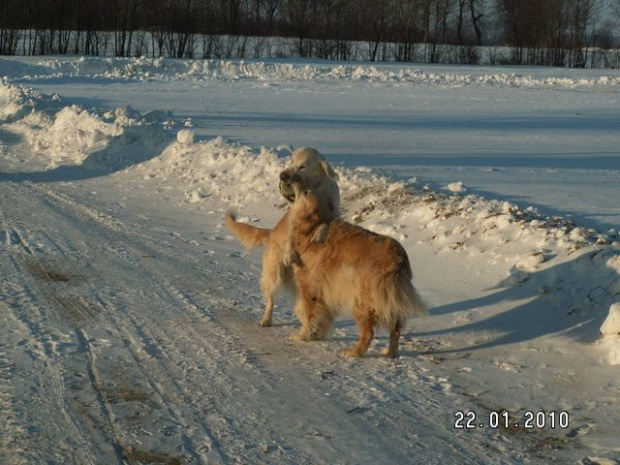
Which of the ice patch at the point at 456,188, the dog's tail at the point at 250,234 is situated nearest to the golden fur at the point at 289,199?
the dog's tail at the point at 250,234

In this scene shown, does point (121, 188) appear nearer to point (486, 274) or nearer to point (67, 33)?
point (486, 274)

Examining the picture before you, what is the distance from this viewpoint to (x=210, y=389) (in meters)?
6.03

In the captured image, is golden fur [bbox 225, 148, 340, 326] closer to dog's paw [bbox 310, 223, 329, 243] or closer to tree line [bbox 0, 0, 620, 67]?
dog's paw [bbox 310, 223, 329, 243]

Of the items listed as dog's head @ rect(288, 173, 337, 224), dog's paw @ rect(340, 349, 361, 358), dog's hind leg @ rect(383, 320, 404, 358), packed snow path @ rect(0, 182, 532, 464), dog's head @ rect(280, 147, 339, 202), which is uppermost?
dog's head @ rect(280, 147, 339, 202)

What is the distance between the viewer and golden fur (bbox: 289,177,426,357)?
21.7ft

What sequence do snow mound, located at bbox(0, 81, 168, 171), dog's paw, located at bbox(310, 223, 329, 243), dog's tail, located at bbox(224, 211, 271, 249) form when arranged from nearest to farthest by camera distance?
dog's paw, located at bbox(310, 223, 329, 243) → dog's tail, located at bbox(224, 211, 271, 249) → snow mound, located at bbox(0, 81, 168, 171)

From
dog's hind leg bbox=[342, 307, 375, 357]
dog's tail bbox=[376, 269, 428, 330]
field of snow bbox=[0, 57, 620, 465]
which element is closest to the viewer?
field of snow bbox=[0, 57, 620, 465]

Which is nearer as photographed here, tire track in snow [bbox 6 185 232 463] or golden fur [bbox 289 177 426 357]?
tire track in snow [bbox 6 185 232 463]

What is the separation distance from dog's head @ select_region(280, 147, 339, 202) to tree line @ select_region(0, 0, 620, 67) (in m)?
48.9

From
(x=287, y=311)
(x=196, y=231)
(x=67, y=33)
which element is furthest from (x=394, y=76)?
(x=287, y=311)
